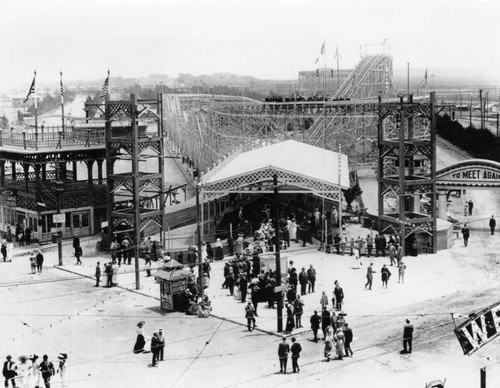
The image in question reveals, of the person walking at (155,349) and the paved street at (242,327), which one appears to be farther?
the person walking at (155,349)

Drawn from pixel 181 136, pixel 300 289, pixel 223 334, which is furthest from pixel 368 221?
pixel 181 136

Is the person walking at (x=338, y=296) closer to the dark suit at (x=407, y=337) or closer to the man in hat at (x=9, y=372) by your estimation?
the dark suit at (x=407, y=337)

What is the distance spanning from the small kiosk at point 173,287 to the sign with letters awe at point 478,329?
13.1m

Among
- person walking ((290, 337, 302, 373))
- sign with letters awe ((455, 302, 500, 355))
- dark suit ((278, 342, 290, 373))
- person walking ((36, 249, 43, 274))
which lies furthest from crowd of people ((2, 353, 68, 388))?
person walking ((36, 249, 43, 274))

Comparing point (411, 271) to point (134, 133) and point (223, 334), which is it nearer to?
point (223, 334)

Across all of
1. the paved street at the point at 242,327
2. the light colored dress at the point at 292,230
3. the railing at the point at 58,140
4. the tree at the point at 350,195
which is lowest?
the paved street at the point at 242,327

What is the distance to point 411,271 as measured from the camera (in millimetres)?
31188

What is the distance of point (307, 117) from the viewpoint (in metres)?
63.5

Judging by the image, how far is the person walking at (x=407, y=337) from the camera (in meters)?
20.8

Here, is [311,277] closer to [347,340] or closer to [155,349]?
[347,340]

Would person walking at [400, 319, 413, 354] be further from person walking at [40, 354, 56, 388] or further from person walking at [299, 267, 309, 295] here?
person walking at [40, 354, 56, 388]

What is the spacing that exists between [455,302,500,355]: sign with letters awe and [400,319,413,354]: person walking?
5.33 meters

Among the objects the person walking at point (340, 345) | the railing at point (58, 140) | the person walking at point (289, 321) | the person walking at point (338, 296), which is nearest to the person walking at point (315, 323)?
the person walking at point (289, 321)

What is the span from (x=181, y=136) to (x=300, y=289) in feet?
193
